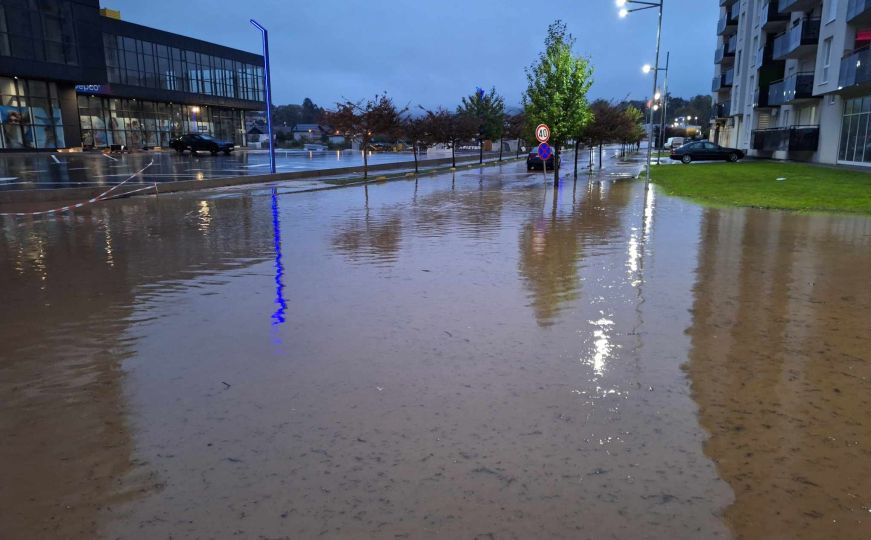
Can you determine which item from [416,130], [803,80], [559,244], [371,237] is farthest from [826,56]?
[371,237]

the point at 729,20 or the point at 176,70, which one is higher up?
the point at 729,20

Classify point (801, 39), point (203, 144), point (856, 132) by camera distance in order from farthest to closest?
point (203, 144) < point (801, 39) < point (856, 132)

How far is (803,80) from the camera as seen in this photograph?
37094 millimetres

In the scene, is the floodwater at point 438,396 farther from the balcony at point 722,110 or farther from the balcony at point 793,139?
the balcony at point 722,110

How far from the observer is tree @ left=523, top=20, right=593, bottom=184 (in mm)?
26781

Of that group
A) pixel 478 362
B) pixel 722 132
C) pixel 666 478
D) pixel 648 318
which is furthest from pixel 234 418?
pixel 722 132

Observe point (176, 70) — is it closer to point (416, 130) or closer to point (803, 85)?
point (416, 130)

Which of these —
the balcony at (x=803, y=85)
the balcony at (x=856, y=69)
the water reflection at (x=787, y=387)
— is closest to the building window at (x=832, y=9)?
the balcony at (x=803, y=85)

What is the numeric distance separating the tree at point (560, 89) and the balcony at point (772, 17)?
2761cm

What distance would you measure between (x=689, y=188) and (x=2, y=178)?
28779mm

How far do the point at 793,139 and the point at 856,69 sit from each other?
33.3ft

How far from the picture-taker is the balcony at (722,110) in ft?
193

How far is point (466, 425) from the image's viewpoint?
4.18 m

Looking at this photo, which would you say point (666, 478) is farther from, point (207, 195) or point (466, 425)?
point (207, 195)
